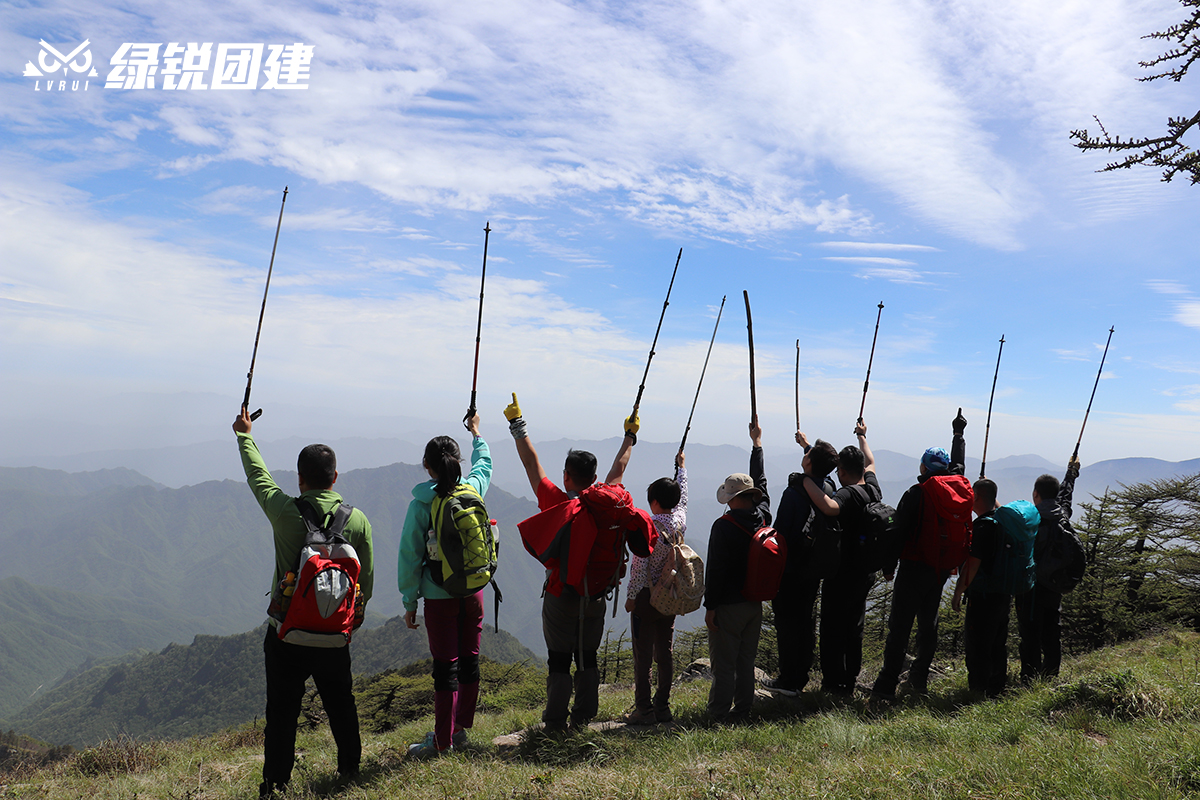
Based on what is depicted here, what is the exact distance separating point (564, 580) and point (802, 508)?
254 centimetres

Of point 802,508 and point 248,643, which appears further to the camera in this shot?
point 248,643

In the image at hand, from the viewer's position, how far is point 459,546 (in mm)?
5297

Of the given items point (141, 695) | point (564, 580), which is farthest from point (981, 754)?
point (141, 695)

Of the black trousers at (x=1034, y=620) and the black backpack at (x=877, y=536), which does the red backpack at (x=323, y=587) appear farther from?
the black trousers at (x=1034, y=620)

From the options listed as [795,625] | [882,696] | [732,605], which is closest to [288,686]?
[732,605]

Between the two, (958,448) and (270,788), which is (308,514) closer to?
(270,788)

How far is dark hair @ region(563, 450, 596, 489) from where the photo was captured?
18.9ft

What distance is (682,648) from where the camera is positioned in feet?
98.2

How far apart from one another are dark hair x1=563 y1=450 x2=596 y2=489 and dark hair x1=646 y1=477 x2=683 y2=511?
0.68 metres

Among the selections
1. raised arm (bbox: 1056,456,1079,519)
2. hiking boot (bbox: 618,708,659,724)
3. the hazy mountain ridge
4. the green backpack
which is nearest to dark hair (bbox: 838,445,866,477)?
hiking boot (bbox: 618,708,659,724)

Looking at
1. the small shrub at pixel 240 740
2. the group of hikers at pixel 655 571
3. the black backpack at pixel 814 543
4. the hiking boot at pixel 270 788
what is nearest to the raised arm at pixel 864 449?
the group of hikers at pixel 655 571

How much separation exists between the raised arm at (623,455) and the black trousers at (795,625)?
2.12 m

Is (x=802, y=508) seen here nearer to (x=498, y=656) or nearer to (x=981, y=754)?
(x=981, y=754)

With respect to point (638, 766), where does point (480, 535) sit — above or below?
above
